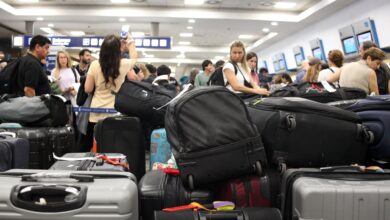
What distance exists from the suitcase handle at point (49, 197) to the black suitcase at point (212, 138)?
46 cm

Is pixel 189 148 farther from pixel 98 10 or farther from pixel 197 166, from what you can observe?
pixel 98 10

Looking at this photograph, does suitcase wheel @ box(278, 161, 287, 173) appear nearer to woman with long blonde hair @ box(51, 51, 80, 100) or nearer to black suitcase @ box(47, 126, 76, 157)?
black suitcase @ box(47, 126, 76, 157)

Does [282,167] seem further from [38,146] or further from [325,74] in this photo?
[325,74]

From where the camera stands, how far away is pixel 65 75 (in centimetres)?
499

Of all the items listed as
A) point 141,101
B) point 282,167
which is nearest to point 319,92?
point 282,167

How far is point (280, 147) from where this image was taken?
66.9 inches

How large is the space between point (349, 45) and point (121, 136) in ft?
25.7

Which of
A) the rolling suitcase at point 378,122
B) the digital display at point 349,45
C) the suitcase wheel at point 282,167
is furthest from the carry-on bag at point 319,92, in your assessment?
the digital display at point 349,45

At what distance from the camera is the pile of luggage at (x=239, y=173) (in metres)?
1.25

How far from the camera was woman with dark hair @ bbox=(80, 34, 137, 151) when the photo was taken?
3.34 m

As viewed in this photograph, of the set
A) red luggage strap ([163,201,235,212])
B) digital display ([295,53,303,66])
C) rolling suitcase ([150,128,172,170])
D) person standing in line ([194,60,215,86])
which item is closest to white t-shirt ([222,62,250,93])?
rolling suitcase ([150,128,172,170])

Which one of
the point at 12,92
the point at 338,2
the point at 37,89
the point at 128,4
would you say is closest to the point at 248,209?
the point at 37,89

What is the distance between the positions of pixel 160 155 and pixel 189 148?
148 centimetres

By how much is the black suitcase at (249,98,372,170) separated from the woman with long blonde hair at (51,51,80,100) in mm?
3568
